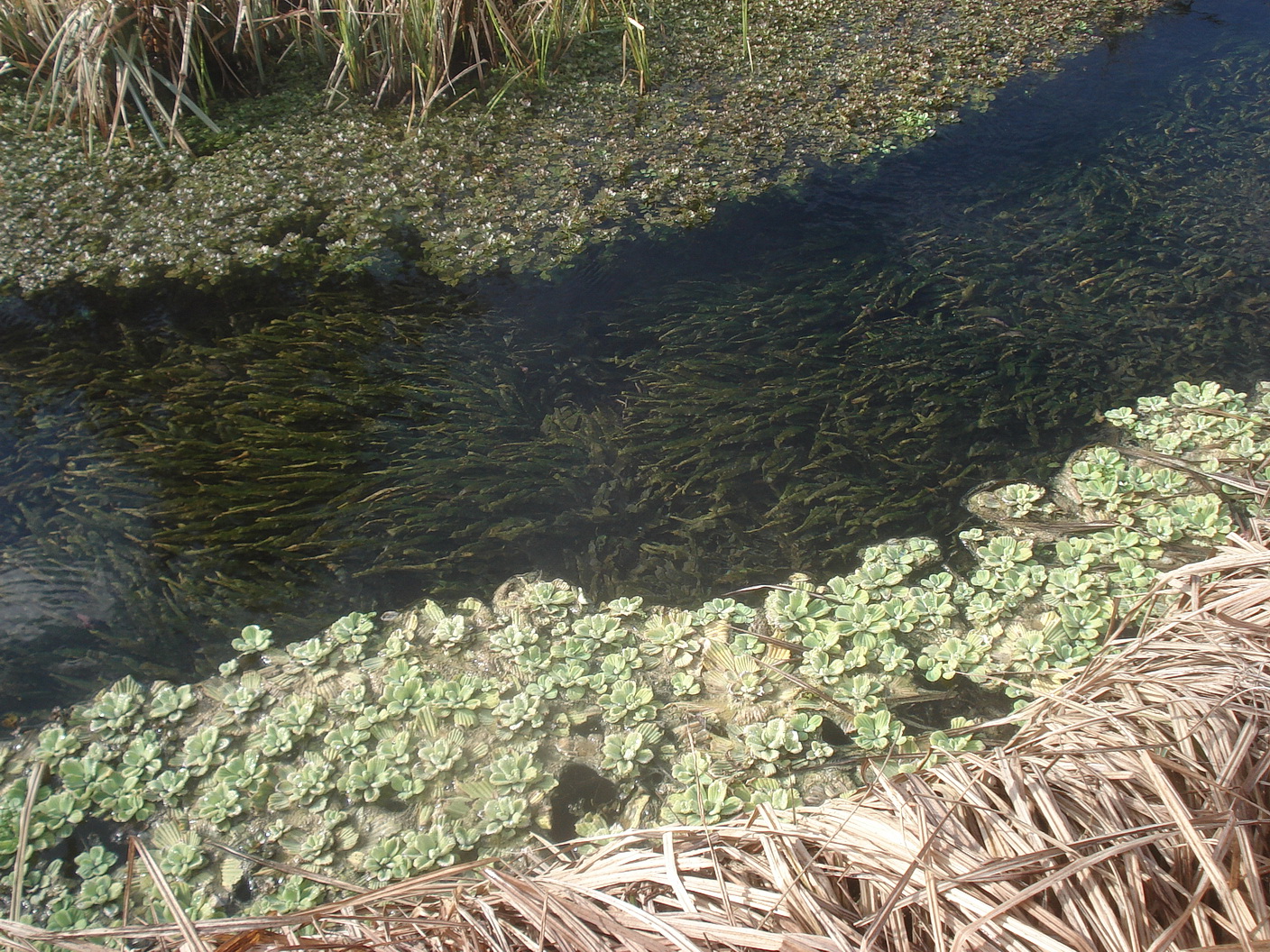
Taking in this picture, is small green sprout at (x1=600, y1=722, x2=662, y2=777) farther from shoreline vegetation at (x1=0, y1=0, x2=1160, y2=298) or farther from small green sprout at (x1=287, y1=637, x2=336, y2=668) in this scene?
shoreline vegetation at (x1=0, y1=0, x2=1160, y2=298)

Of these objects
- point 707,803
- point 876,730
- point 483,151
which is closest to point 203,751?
point 707,803

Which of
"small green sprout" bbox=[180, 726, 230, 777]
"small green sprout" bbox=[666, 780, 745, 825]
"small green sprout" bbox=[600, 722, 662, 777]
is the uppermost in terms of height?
"small green sprout" bbox=[180, 726, 230, 777]

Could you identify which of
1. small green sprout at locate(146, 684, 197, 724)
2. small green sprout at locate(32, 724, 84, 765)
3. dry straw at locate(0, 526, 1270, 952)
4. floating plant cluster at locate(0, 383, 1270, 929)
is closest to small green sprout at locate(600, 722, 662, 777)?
floating plant cluster at locate(0, 383, 1270, 929)

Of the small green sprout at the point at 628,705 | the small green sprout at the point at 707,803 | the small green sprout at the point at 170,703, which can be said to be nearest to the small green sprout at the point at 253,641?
the small green sprout at the point at 170,703

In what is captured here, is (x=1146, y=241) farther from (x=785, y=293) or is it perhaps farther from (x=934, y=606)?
(x=934, y=606)

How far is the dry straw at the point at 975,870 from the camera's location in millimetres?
1040

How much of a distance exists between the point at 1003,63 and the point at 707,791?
14.1 feet

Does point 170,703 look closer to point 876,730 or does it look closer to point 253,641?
point 253,641

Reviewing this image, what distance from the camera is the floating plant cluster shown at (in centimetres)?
169

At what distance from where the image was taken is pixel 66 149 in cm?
358

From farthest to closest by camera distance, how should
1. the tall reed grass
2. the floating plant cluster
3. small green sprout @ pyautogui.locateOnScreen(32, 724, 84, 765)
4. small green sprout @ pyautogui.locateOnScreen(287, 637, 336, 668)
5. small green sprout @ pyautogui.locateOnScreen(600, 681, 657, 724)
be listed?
the tall reed grass → small green sprout @ pyautogui.locateOnScreen(287, 637, 336, 668) → small green sprout @ pyautogui.locateOnScreen(600, 681, 657, 724) → small green sprout @ pyautogui.locateOnScreen(32, 724, 84, 765) → the floating plant cluster

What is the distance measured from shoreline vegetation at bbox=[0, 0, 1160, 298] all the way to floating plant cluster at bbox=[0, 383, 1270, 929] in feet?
5.62

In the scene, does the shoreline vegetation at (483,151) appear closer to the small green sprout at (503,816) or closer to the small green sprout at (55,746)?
the small green sprout at (55,746)

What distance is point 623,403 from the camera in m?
2.69
